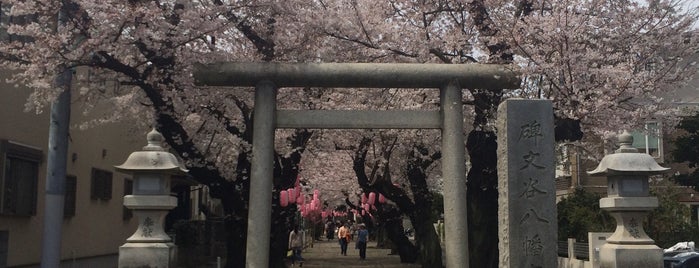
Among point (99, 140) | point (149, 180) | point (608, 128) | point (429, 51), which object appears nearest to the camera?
point (149, 180)

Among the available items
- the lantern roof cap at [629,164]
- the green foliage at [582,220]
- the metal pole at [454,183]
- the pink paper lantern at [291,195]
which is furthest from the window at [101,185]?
the green foliage at [582,220]

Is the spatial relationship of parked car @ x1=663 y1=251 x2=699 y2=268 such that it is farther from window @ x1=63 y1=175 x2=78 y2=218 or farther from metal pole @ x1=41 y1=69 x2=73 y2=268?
window @ x1=63 y1=175 x2=78 y2=218

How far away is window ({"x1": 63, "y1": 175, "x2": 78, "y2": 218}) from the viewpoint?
18.0 metres

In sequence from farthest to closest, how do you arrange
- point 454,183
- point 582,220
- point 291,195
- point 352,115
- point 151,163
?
point 582,220 < point 291,195 < point 352,115 < point 454,183 < point 151,163

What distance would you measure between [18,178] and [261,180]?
23.6 feet

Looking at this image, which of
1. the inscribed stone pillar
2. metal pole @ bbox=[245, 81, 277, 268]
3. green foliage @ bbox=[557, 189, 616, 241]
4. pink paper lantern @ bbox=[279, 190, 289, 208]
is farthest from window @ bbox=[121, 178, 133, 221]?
the inscribed stone pillar

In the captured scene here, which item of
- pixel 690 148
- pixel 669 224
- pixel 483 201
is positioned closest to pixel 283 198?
pixel 483 201

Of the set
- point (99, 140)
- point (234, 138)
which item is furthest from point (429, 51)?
point (99, 140)

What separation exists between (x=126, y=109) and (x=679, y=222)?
853 inches

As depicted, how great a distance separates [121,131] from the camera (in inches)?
906

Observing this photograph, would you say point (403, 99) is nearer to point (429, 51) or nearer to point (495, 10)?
point (429, 51)

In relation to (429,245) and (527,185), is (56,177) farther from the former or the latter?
(429,245)

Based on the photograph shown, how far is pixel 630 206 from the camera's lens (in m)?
11.8

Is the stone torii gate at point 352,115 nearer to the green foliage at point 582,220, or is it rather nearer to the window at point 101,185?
the window at point 101,185
